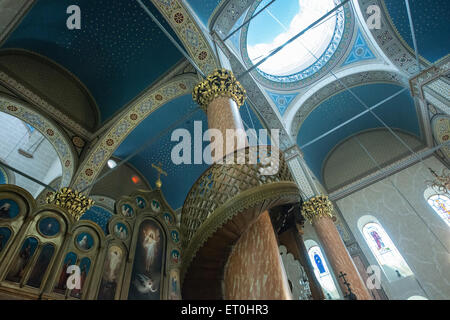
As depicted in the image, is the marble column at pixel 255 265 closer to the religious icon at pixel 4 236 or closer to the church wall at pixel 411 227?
the religious icon at pixel 4 236

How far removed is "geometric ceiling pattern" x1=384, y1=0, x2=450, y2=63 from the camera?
655 centimetres

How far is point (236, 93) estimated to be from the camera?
13.4ft

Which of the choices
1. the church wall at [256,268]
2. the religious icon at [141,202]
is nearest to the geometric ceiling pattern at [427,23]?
the church wall at [256,268]

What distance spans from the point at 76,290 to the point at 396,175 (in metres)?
10.2

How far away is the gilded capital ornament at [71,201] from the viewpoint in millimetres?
6090

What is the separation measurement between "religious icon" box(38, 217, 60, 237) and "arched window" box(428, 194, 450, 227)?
33.4ft

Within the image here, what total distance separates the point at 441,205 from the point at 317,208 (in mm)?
5174

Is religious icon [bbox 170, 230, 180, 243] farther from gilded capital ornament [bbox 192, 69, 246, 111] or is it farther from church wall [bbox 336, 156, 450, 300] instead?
church wall [bbox 336, 156, 450, 300]

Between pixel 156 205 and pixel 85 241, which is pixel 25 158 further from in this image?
pixel 156 205

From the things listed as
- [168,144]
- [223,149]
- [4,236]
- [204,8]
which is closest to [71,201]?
[4,236]

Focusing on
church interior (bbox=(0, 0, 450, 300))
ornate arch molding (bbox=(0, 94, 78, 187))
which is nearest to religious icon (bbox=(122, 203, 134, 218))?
church interior (bbox=(0, 0, 450, 300))

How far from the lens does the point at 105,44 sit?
689cm

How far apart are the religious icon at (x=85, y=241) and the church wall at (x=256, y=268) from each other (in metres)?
3.07
